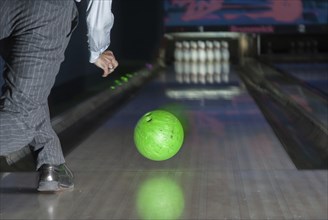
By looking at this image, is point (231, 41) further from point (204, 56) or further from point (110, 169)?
point (110, 169)

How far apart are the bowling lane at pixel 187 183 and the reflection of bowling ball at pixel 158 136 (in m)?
0.08

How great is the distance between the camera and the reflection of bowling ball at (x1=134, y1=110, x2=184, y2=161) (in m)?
2.63

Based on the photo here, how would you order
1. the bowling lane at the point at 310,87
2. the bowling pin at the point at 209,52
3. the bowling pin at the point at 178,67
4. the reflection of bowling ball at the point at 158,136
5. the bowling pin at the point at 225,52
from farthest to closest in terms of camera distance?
1. the bowling pin at the point at 225,52
2. the bowling pin at the point at 209,52
3. the bowling pin at the point at 178,67
4. the bowling lane at the point at 310,87
5. the reflection of bowling ball at the point at 158,136

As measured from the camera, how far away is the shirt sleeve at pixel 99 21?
1560 mm

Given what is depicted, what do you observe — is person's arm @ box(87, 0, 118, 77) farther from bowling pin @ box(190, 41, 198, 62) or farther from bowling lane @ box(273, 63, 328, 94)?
bowling pin @ box(190, 41, 198, 62)

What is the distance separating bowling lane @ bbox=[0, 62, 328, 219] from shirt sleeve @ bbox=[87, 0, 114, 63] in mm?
684

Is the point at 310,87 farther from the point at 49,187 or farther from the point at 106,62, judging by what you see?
the point at 106,62

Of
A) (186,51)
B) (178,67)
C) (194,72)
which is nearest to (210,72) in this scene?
(194,72)

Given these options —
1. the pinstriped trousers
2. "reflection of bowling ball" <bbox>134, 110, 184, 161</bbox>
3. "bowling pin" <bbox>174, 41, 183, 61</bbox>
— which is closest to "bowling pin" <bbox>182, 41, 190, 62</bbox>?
"bowling pin" <bbox>174, 41, 183, 61</bbox>

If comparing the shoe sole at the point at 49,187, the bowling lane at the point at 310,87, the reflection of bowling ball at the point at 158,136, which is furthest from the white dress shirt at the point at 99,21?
the bowling lane at the point at 310,87

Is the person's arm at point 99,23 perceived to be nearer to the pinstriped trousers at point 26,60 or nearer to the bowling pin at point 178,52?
the pinstriped trousers at point 26,60

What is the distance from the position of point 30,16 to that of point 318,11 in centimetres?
870

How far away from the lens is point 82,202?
214 centimetres

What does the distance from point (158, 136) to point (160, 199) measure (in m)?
0.51
